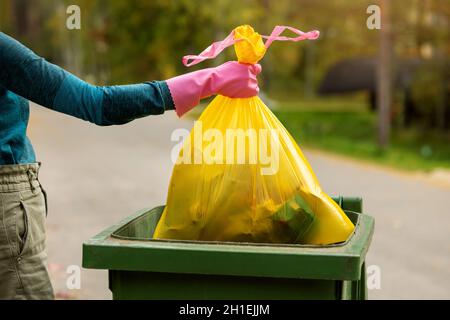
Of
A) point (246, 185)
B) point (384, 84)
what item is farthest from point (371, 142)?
point (246, 185)

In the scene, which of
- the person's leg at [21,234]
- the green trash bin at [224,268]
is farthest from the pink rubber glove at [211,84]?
the person's leg at [21,234]

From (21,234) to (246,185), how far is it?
2.31 feet

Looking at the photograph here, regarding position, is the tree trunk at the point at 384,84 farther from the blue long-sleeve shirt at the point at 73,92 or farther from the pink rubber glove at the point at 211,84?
the blue long-sleeve shirt at the point at 73,92

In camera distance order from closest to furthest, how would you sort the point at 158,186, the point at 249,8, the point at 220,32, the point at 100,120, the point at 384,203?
the point at 100,120
the point at 384,203
the point at 158,186
the point at 249,8
the point at 220,32

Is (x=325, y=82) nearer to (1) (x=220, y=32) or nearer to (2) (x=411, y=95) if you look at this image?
(1) (x=220, y=32)

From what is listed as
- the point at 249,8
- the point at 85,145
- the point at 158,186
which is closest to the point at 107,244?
the point at 158,186

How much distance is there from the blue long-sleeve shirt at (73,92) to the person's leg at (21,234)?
Result: 338mm

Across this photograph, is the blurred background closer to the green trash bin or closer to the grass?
the grass

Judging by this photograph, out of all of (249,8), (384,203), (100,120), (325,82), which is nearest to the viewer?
(100,120)

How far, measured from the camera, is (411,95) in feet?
56.5

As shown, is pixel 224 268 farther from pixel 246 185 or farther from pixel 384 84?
pixel 384 84

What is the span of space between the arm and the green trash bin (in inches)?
13.3

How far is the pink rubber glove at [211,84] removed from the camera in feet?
6.41
